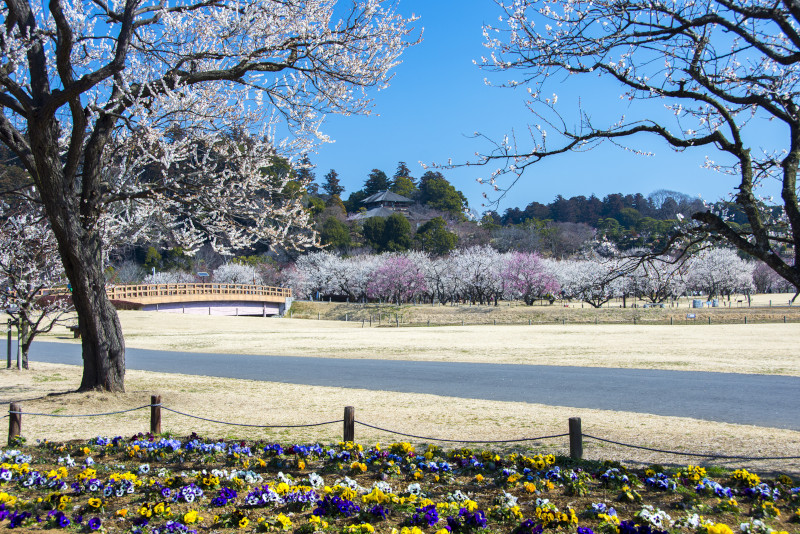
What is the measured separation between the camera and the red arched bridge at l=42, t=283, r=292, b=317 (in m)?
48.2

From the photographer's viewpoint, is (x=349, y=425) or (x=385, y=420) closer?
(x=349, y=425)

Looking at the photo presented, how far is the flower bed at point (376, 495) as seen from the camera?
4633mm

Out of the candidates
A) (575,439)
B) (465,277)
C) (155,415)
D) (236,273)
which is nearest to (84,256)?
(155,415)

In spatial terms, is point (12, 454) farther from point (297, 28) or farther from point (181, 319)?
point (181, 319)

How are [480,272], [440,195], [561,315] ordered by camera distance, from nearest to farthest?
[561,315]
[480,272]
[440,195]

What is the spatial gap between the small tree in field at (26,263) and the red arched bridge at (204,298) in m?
32.0

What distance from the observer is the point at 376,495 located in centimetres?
502

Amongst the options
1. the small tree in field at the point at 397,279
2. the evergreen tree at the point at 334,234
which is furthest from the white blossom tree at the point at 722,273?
the evergreen tree at the point at 334,234

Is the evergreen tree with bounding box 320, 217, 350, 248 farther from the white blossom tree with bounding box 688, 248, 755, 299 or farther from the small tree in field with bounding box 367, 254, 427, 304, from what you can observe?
the white blossom tree with bounding box 688, 248, 755, 299

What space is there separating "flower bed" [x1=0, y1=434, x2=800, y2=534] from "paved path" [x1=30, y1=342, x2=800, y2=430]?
16.9 ft

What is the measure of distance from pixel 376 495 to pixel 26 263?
47.6ft

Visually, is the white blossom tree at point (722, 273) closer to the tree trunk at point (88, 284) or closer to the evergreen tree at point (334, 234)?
the evergreen tree at point (334, 234)

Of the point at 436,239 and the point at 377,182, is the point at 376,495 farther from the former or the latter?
the point at 377,182

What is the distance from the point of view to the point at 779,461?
716cm
